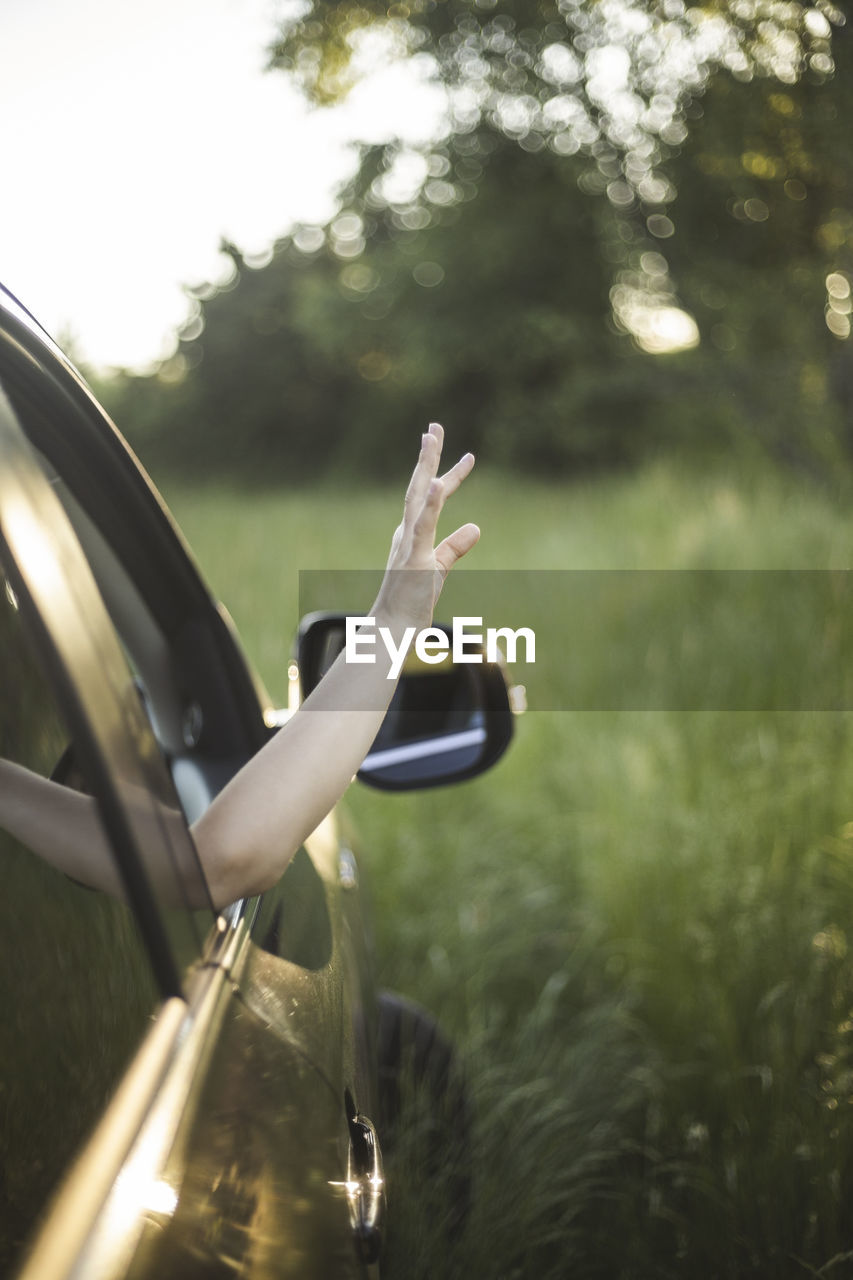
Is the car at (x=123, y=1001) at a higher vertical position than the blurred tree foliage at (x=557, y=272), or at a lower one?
lower

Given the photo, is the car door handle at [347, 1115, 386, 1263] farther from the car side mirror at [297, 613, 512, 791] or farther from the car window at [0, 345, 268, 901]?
the car side mirror at [297, 613, 512, 791]

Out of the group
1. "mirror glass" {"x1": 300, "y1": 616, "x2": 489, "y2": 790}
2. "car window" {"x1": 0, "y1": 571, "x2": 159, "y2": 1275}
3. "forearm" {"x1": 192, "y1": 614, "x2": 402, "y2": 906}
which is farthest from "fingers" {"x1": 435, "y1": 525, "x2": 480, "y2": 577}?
"car window" {"x1": 0, "y1": 571, "x2": 159, "y2": 1275}

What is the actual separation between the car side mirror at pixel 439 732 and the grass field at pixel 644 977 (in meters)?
0.76

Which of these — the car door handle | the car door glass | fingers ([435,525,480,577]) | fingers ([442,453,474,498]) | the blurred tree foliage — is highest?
the blurred tree foliage

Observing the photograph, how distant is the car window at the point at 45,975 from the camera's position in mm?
664

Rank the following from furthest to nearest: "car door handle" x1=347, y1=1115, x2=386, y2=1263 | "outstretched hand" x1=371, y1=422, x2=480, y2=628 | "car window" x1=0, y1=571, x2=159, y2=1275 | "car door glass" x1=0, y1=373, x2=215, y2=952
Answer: "outstretched hand" x1=371, y1=422, x2=480, y2=628, "car door handle" x1=347, y1=1115, x2=386, y2=1263, "car door glass" x1=0, y1=373, x2=215, y2=952, "car window" x1=0, y1=571, x2=159, y2=1275

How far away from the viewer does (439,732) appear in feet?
6.26

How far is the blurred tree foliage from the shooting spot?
14.0 feet

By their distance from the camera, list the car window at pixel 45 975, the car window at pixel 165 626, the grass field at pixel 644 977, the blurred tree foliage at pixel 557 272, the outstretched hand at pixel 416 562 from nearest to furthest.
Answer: the car window at pixel 45 975 → the outstretched hand at pixel 416 562 → the car window at pixel 165 626 → the grass field at pixel 644 977 → the blurred tree foliage at pixel 557 272

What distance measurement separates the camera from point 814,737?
3.49m

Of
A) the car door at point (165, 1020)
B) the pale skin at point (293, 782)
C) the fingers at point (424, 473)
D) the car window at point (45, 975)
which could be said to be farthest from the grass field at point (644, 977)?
the fingers at point (424, 473)

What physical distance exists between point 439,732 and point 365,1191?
0.97 meters

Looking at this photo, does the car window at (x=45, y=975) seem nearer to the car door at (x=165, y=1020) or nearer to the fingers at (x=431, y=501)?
the car door at (x=165, y=1020)

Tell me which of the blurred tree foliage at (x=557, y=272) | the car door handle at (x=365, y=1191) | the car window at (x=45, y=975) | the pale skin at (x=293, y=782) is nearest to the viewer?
the car window at (x=45, y=975)
